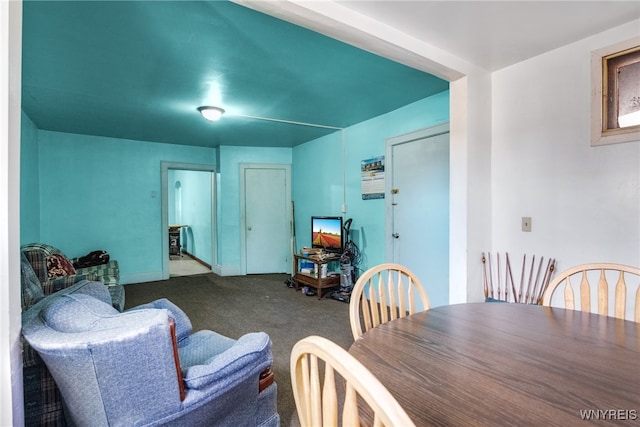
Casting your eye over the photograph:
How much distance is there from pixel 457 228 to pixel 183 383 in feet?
6.74

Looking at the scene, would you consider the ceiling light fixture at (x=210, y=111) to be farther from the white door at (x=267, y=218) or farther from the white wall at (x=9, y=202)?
the white wall at (x=9, y=202)

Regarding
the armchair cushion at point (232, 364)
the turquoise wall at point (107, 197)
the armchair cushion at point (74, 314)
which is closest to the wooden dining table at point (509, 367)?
the armchair cushion at point (232, 364)

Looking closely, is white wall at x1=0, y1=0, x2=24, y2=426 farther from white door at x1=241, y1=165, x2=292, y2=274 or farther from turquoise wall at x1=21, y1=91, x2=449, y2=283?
white door at x1=241, y1=165, x2=292, y2=274

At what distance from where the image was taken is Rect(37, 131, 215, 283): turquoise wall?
436cm

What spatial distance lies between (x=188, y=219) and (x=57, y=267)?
504 cm

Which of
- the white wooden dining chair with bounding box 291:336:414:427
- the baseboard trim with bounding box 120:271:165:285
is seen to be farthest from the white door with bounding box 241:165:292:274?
the white wooden dining chair with bounding box 291:336:414:427

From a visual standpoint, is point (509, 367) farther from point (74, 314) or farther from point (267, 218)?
point (267, 218)

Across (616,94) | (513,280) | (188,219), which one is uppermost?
(616,94)

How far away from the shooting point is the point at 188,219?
7.92 metres

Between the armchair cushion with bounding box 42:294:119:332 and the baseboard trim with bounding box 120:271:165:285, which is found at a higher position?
the armchair cushion with bounding box 42:294:119:332

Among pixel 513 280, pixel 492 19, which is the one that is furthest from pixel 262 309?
pixel 492 19

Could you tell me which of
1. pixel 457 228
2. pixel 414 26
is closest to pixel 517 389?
pixel 457 228

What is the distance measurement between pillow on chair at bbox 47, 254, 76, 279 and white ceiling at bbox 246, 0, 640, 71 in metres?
3.03

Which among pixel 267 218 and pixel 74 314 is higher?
pixel 267 218
